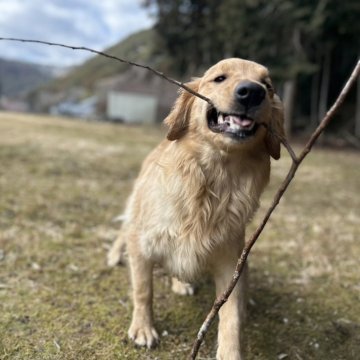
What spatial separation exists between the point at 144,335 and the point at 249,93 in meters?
1.62

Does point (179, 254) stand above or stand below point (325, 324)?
above

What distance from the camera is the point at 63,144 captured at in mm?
12578

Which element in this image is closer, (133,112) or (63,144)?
(63,144)

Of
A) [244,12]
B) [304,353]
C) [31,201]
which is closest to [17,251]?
[31,201]

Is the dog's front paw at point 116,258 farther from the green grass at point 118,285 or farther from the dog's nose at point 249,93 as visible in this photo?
the dog's nose at point 249,93

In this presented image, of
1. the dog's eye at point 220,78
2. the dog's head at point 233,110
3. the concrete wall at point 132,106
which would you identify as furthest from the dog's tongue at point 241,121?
the concrete wall at point 132,106

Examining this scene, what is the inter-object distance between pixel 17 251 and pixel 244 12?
15069 mm

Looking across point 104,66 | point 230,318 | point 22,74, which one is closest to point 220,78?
point 230,318

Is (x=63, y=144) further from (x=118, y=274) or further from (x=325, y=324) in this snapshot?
(x=325, y=324)

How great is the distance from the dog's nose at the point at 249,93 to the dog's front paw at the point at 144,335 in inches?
60.9

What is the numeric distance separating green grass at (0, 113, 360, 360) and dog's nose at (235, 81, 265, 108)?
5.13ft

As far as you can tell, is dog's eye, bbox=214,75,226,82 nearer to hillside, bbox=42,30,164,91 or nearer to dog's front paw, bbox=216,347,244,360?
dog's front paw, bbox=216,347,244,360

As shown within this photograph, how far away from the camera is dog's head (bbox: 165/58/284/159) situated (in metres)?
2.18

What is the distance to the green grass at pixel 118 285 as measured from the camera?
280cm
